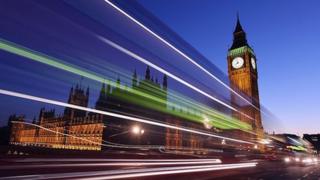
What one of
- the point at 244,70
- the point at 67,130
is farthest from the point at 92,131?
the point at 244,70

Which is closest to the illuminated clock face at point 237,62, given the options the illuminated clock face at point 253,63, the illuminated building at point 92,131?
the illuminated clock face at point 253,63

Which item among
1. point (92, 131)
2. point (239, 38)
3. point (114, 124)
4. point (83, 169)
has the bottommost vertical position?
point (83, 169)

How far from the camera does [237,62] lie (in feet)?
326

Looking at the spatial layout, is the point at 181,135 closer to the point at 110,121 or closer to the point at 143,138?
the point at 143,138

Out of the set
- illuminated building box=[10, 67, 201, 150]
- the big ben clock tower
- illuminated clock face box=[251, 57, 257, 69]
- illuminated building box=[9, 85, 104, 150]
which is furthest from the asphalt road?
illuminated clock face box=[251, 57, 257, 69]

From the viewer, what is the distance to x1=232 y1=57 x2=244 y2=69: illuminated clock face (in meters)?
97.9

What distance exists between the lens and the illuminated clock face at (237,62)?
97887mm

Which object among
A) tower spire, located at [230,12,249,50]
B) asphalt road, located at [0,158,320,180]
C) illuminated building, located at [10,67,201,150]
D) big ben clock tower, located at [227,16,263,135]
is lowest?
asphalt road, located at [0,158,320,180]

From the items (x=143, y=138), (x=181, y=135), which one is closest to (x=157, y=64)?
(x=181, y=135)

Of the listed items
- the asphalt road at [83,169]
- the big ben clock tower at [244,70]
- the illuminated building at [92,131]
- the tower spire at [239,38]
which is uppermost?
the tower spire at [239,38]

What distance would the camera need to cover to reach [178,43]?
16.5 metres

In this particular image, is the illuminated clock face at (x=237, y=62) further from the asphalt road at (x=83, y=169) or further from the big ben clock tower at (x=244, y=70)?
the asphalt road at (x=83, y=169)

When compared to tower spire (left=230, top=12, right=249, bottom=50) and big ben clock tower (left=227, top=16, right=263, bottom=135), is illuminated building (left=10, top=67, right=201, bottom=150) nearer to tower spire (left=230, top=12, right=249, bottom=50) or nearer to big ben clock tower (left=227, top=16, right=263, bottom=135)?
big ben clock tower (left=227, top=16, right=263, bottom=135)

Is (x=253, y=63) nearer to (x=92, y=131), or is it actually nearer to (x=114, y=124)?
(x=114, y=124)
